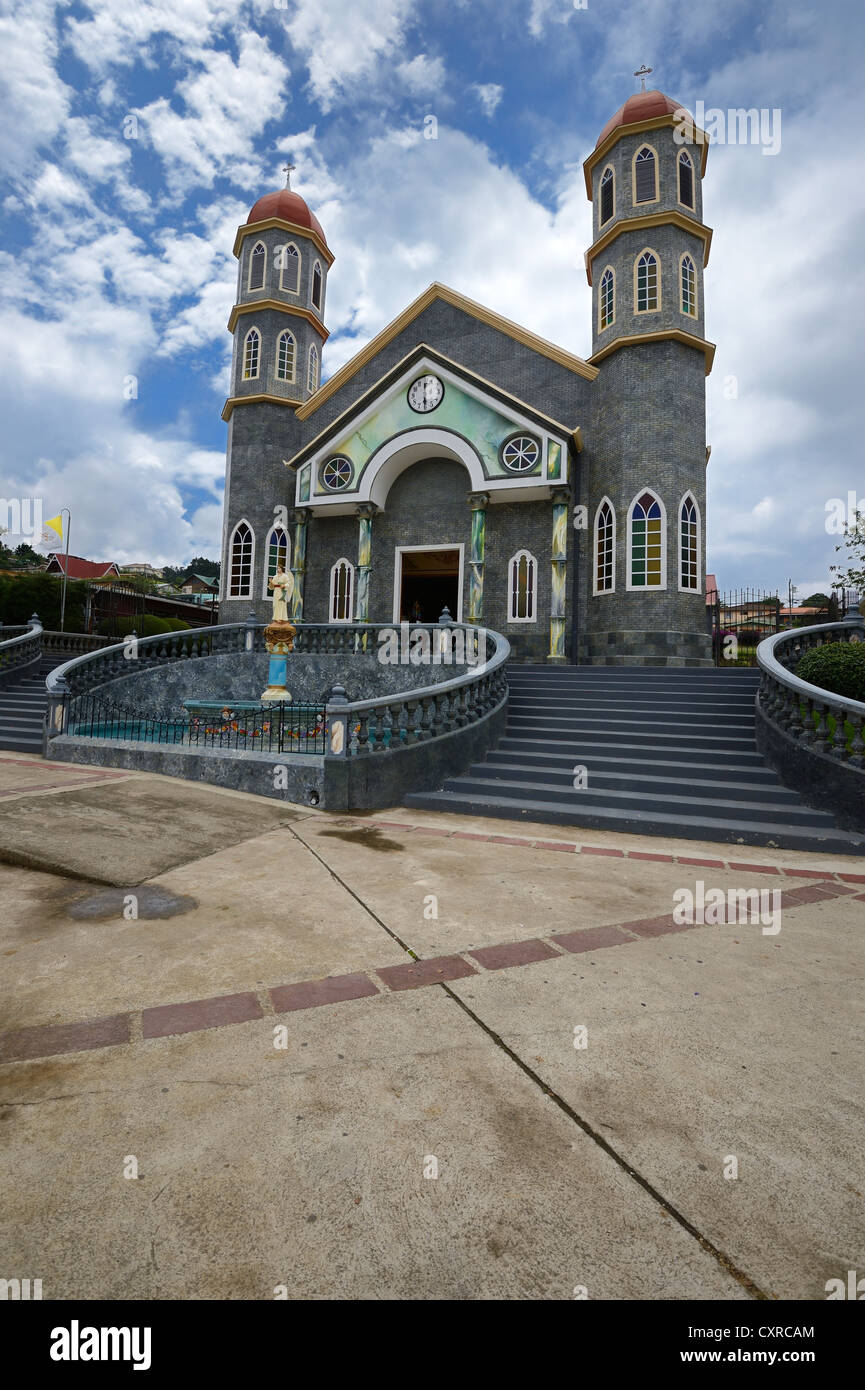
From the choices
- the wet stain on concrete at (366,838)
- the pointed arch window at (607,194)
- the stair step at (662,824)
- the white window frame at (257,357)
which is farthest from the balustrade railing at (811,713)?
the white window frame at (257,357)

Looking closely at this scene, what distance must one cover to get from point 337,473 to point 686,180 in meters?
12.5

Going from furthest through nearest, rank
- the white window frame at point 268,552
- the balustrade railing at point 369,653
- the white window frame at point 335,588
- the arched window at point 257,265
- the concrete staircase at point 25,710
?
the arched window at point 257,265
the white window frame at point 268,552
the white window frame at point 335,588
the concrete staircase at point 25,710
the balustrade railing at point 369,653

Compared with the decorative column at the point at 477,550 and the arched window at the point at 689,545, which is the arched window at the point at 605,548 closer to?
the arched window at the point at 689,545

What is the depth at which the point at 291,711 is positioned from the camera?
396 inches

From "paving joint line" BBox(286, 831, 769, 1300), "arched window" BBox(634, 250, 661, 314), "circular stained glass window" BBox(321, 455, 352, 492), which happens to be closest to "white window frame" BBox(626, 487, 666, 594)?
"arched window" BBox(634, 250, 661, 314)

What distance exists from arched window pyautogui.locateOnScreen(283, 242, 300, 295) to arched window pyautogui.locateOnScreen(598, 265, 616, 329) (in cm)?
1056

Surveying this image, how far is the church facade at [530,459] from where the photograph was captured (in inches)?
626

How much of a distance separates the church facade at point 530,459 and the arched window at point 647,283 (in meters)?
0.05

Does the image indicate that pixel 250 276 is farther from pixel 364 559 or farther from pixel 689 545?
pixel 689 545

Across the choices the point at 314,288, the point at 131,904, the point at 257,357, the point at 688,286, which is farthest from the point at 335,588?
the point at 131,904

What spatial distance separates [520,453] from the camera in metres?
16.1

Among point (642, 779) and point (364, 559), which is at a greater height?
point (364, 559)
